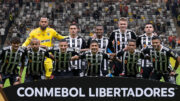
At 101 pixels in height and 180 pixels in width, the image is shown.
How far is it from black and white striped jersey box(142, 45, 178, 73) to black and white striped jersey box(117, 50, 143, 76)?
0.70ft

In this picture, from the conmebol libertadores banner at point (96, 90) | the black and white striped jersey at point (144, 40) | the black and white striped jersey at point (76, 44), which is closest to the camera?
the conmebol libertadores banner at point (96, 90)

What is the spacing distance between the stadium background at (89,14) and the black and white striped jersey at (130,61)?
1520 cm


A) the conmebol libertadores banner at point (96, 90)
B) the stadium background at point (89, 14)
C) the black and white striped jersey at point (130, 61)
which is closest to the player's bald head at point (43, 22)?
the black and white striped jersey at point (130, 61)

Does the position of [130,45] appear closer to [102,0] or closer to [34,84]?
[34,84]

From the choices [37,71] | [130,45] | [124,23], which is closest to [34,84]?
[37,71]

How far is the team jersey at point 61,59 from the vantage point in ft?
27.1

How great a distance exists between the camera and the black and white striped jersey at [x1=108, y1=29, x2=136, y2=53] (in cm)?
929

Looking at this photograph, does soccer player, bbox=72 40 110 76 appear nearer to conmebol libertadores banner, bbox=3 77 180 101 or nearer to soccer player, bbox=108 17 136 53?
soccer player, bbox=108 17 136 53

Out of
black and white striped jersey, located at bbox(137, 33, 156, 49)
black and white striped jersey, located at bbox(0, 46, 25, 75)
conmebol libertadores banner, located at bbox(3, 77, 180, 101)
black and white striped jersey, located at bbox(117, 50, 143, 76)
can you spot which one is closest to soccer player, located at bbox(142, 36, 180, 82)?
black and white striped jersey, located at bbox(117, 50, 143, 76)

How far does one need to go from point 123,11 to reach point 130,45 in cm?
1855

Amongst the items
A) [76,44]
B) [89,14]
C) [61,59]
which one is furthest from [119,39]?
[89,14]

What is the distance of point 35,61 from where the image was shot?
26.7 ft

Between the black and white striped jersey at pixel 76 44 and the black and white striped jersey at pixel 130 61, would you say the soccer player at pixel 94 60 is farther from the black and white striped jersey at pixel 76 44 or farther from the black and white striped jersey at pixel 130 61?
the black and white striped jersey at pixel 76 44

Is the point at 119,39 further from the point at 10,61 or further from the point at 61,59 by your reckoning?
the point at 10,61
